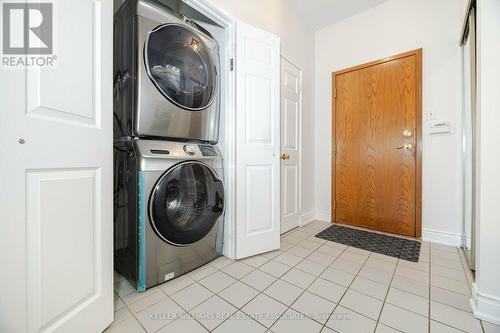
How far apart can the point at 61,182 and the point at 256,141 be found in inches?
52.4

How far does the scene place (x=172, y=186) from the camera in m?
1.38

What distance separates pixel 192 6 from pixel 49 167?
1.46 meters

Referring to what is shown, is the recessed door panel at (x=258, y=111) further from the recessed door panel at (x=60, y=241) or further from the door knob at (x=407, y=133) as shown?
the door knob at (x=407, y=133)

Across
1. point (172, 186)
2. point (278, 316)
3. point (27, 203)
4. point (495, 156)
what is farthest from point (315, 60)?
point (27, 203)

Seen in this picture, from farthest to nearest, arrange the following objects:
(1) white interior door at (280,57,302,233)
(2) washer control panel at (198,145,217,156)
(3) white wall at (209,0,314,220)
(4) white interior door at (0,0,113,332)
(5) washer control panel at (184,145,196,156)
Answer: (1) white interior door at (280,57,302,233), (3) white wall at (209,0,314,220), (2) washer control panel at (198,145,217,156), (5) washer control panel at (184,145,196,156), (4) white interior door at (0,0,113,332)

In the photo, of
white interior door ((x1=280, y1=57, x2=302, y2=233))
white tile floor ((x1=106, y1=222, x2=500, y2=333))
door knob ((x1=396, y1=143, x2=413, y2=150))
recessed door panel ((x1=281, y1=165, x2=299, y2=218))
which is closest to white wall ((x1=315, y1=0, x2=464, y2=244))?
door knob ((x1=396, y1=143, x2=413, y2=150))

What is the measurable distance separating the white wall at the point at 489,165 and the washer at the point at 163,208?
1595mm

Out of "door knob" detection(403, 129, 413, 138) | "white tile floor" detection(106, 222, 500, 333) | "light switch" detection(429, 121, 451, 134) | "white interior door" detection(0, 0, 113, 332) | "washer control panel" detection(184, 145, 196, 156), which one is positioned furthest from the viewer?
"door knob" detection(403, 129, 413, 138)

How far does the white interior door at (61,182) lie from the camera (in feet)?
2.23

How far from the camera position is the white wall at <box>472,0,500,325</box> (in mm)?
1075

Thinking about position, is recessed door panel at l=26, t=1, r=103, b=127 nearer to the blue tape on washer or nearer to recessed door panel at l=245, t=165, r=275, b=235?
the blue tape on washer

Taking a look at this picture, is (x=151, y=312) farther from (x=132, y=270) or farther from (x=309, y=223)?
(x=309, y=223)

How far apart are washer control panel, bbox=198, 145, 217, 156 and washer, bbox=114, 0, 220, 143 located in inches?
2.7

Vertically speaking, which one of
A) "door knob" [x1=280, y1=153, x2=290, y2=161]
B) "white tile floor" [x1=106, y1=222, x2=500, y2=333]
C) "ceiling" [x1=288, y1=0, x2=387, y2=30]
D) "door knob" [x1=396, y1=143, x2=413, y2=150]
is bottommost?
"white tile floor" [x1=106, y1=222, x2=500, y2=333]
